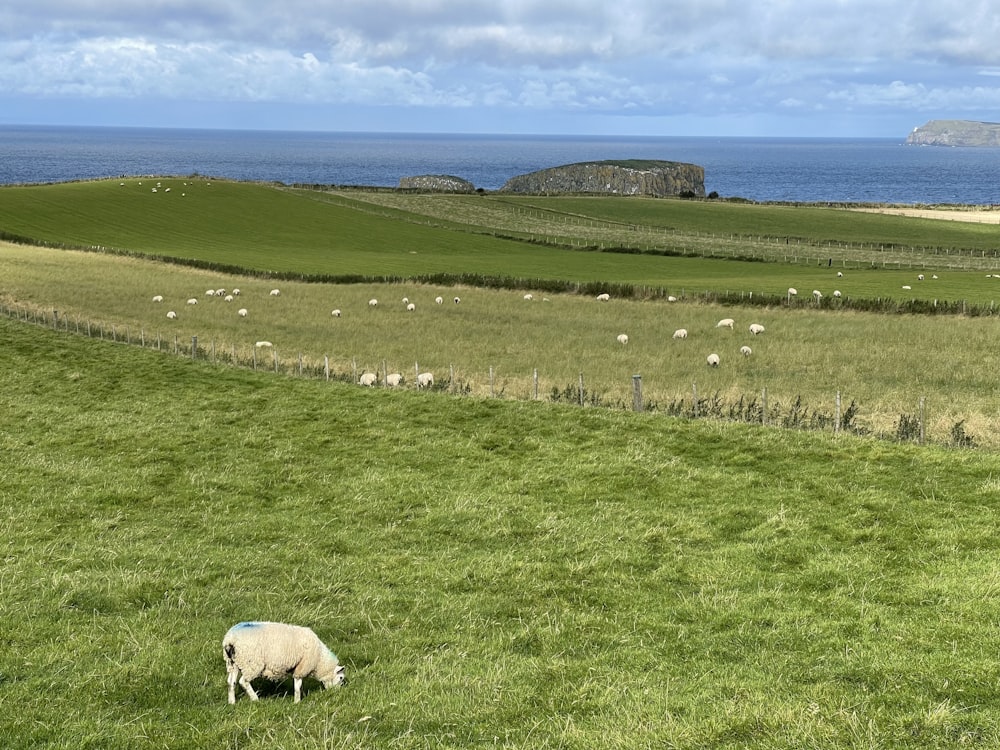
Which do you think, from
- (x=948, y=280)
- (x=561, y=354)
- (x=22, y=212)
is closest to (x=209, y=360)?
(x=561, y=354)

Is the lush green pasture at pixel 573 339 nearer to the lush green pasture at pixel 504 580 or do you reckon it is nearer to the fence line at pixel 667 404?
the fence line at pixel 667 404

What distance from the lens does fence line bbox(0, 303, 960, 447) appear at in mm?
24938

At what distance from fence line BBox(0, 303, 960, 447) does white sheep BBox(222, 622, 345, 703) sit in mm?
16543

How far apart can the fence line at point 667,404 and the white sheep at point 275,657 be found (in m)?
16.5

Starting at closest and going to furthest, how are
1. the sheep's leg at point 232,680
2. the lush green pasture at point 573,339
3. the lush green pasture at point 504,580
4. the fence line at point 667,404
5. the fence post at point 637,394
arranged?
the lush green pasture at point 504,580 < the sheep's leg at point 232,680 < the fence line at point 667,404 < the fence post at point 637,394 < the lush green pasture at point 573,339

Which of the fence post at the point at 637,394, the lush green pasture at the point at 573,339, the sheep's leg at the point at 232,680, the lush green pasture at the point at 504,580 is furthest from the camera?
the lush green pasture at the point at 573,339

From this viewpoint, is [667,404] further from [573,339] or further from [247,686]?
[247,686]

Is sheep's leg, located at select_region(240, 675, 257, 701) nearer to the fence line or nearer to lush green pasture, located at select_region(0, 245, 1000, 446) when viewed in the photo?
the fence line

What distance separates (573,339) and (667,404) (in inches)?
658

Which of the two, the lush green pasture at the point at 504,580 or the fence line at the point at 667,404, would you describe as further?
the fence line at the point at 667,404

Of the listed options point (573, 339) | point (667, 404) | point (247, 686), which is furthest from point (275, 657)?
point (573, 339)

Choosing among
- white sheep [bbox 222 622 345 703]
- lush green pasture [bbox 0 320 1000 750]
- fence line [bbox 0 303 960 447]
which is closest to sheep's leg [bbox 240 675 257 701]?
white sheep [bbox 222 622 345 703]

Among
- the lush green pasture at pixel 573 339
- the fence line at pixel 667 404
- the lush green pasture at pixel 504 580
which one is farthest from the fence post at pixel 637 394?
the lush green pasture at pixel 573 339

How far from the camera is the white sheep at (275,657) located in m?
10.1
